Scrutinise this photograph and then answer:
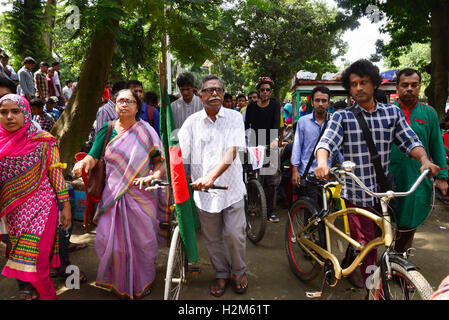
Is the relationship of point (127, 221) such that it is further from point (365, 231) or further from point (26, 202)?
point (365, 231)

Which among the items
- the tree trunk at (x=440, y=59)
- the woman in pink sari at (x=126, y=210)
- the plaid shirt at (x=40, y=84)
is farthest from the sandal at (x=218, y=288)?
the plaid shirt at (x=40, y=84)

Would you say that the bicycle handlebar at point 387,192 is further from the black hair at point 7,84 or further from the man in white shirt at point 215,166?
the black hair at point 7,84

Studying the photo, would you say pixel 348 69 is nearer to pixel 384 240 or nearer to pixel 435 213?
pixel 384 240

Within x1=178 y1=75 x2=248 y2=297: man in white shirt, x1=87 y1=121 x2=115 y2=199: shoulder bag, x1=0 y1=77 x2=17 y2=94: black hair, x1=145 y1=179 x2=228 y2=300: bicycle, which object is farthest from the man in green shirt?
x1=0 y1=77 x2=17 y2=94: black hair

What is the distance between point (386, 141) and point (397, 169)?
0.53m

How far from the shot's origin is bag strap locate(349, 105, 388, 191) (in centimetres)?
242

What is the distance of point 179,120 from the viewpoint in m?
4.21

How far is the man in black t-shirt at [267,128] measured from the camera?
15.6 ft

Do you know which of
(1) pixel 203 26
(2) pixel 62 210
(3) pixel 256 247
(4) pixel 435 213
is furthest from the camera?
(4) pixel 435 213

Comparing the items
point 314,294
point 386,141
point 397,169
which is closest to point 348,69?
point 386,141

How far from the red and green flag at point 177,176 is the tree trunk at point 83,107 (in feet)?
9.97

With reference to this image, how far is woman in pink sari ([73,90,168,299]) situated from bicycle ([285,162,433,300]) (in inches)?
52.1

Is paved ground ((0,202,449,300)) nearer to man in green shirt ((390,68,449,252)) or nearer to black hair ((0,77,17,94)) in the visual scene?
man in green shirt ((390,68,449,252))

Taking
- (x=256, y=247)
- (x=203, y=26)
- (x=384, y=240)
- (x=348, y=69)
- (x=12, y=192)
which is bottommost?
(x=256, y=247)
